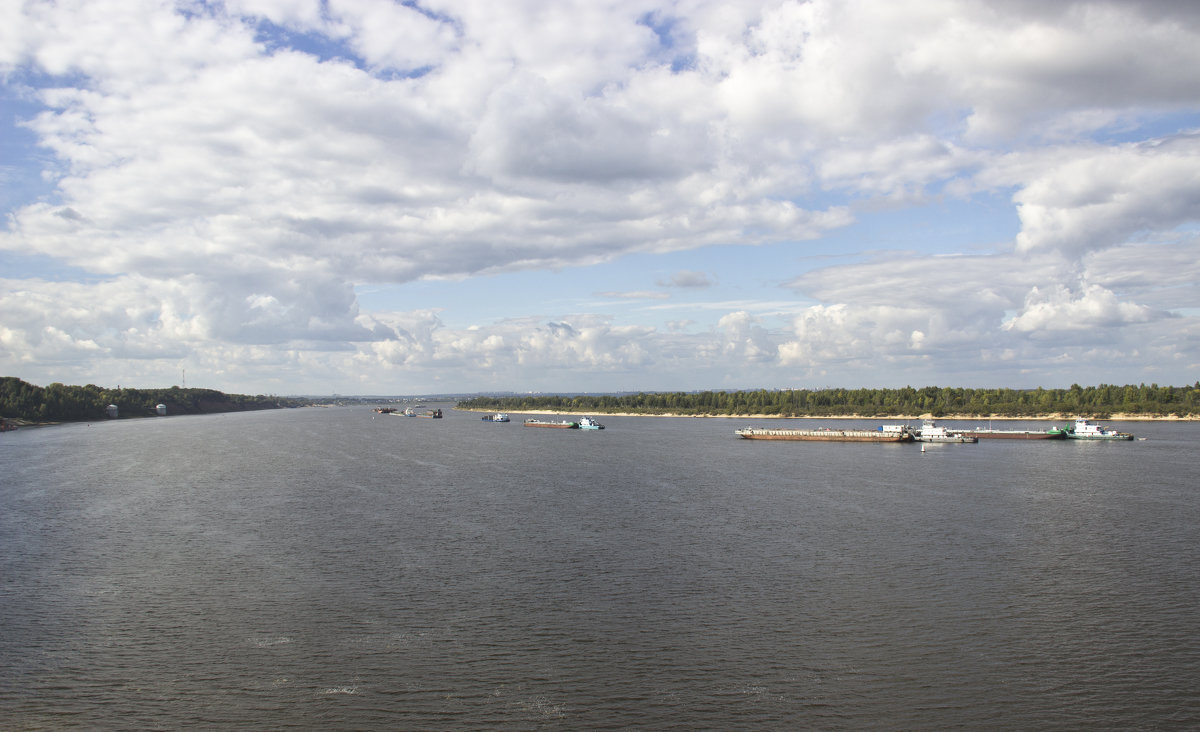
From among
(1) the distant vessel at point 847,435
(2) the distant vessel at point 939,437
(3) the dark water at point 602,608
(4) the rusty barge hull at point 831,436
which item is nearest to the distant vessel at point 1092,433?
(2) the distant vessel at point 939,437

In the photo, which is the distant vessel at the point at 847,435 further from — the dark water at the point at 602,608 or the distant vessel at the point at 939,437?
the dark water at the point at 602,608

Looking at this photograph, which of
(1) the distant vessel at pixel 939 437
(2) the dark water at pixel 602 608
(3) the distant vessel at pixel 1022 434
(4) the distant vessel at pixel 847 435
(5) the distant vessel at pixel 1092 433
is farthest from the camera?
(3) the distant vessel at pixel 1022 434

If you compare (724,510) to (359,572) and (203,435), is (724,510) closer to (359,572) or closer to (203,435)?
(359,572)

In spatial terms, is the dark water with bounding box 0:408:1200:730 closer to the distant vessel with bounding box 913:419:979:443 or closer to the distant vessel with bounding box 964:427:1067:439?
the distant vessel with bounding box 913:419:979:443

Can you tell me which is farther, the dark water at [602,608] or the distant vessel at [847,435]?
the distant vessel at [847,435]

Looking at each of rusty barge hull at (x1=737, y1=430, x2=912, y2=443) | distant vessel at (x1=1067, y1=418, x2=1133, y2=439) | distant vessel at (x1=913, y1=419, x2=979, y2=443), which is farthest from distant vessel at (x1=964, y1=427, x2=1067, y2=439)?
rusty barge hull at (x1=737, y1=430, x2=912, y2=443)

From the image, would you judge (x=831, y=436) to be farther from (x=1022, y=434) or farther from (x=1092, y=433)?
(x=1092, y=433)
